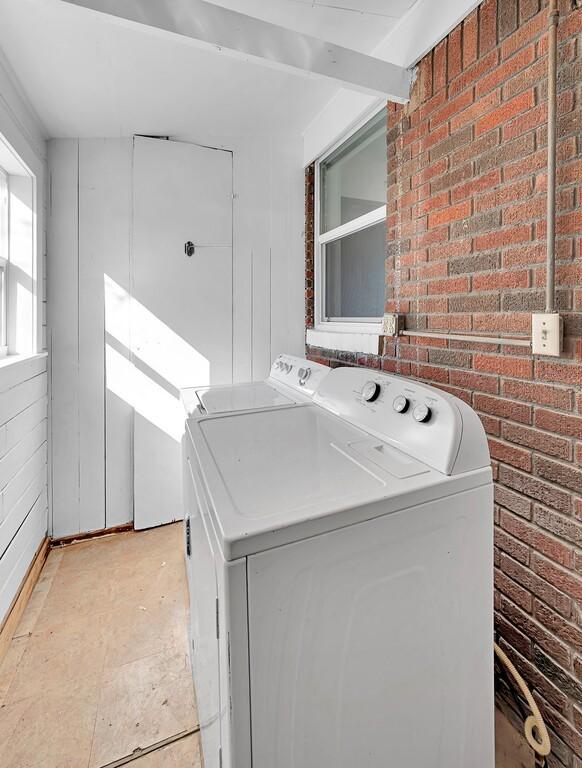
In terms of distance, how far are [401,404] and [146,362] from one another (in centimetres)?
182

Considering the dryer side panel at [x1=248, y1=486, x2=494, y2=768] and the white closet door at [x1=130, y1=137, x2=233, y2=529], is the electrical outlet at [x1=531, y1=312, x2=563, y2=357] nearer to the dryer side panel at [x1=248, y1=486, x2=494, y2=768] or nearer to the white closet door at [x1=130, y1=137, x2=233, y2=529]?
the dryer side panel at [x1=248, y1=486, x2=494, y2=768]

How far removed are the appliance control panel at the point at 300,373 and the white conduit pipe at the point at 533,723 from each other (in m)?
1.19

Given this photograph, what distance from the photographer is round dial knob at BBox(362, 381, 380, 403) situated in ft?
4.40

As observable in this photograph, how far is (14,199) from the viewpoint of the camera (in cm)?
211

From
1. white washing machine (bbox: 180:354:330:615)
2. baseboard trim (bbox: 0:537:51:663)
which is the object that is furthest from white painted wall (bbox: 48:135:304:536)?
white washing machine (bbox: 180:354:330:615)

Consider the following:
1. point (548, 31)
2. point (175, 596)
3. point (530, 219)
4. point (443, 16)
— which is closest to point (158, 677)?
point (175, 596)

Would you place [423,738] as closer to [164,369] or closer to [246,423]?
[246,423]

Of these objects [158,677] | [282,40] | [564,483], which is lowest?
[158,677]

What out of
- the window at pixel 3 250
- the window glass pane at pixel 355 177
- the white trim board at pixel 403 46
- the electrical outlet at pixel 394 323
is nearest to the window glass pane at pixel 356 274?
the window glass pane at pixel 355 177

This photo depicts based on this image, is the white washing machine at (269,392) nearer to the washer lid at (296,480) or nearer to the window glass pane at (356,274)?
the washer lid at (296,480)

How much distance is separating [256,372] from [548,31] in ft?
6.83

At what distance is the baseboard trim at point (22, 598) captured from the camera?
167 cm

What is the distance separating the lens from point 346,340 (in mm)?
2205

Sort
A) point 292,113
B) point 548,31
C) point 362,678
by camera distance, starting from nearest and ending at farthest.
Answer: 1. point 362,678
2. point 548,31
3. point 292,113
